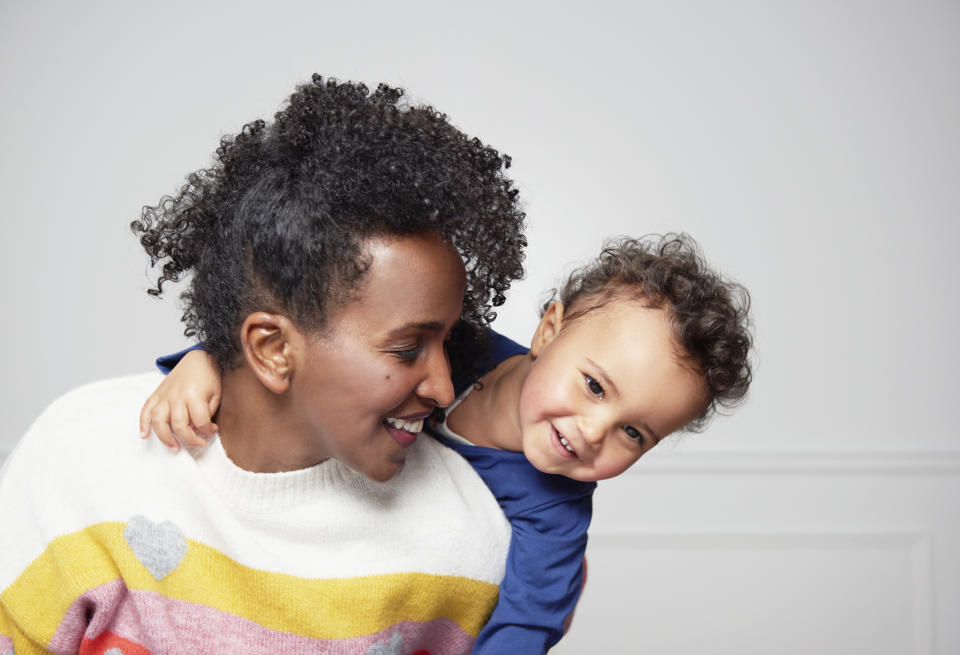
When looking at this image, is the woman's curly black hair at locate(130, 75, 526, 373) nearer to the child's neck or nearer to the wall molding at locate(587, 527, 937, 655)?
the child's neck

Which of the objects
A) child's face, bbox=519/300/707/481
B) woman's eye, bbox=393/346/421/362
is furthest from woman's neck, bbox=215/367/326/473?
child's face, bbox=519/300/707/481

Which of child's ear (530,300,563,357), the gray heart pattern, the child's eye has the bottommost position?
the gray heart pattern

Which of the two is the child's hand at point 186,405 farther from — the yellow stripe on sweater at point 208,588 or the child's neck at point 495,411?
the child's neck at point 495,411

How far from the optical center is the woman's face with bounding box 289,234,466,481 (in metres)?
1.36

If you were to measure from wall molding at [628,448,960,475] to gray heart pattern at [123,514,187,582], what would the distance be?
1.95m

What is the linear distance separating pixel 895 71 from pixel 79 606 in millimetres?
2797

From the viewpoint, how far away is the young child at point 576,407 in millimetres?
1626

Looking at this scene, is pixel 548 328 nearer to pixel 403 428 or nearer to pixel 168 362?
pixel 403 428

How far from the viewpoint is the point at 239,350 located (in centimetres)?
152

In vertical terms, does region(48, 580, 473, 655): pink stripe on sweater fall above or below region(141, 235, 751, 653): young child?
below

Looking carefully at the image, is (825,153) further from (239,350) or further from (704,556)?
(239,350)

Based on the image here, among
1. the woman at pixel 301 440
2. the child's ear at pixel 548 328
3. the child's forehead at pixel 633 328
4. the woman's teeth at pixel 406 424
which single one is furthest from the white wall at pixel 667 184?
the woman's teeth at pixel 406 424

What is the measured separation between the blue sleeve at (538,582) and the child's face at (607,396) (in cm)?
11

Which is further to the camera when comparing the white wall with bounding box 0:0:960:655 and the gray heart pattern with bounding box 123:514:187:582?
the white wall with bounding box 0:0:960:655
